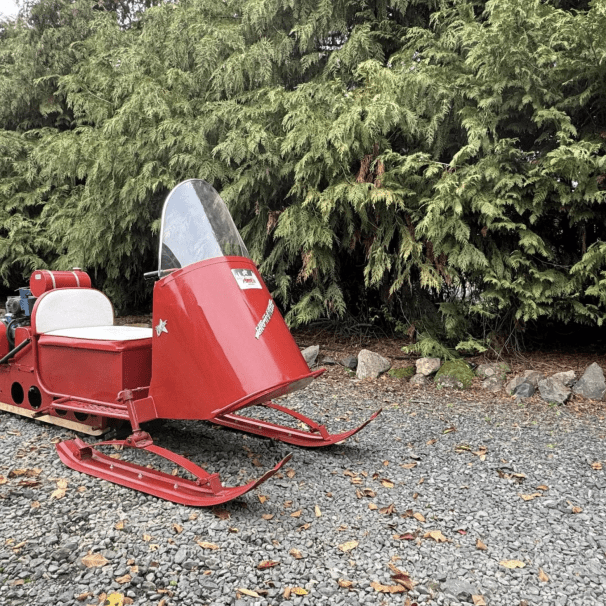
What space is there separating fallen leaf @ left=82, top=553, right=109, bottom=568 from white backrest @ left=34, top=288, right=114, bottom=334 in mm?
1909

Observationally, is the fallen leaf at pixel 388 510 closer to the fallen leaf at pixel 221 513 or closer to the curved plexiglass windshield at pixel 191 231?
the fallen leaf at pixel 221 513

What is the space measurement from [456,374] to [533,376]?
2.21 ft

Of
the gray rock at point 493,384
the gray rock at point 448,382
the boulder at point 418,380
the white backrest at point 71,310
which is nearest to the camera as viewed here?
the white backrest at point 71,310

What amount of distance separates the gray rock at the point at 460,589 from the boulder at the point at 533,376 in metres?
2.86

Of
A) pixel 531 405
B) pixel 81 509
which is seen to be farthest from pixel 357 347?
pixel 81 509

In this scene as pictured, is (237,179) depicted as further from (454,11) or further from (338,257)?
(454,11)

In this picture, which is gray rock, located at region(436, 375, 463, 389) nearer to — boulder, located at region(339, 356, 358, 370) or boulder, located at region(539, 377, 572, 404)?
boulder, located at region(539, 377, 572, 404)

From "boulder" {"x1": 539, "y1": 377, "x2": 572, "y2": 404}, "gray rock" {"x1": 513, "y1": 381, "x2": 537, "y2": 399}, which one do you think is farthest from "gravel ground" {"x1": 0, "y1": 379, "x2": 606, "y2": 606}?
"gray rock" {"x1": 513, "y1": 381, "x2": 537, "y2": 399}

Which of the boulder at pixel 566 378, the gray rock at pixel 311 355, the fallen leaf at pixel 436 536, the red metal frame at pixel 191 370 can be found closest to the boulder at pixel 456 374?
the boulder at pixel 566 378

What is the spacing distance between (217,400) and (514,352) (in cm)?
367

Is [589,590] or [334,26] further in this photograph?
[334,26]

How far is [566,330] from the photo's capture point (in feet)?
18.9

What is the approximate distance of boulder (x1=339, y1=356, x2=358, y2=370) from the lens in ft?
17.7

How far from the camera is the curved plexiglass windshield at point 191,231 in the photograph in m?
2.90
